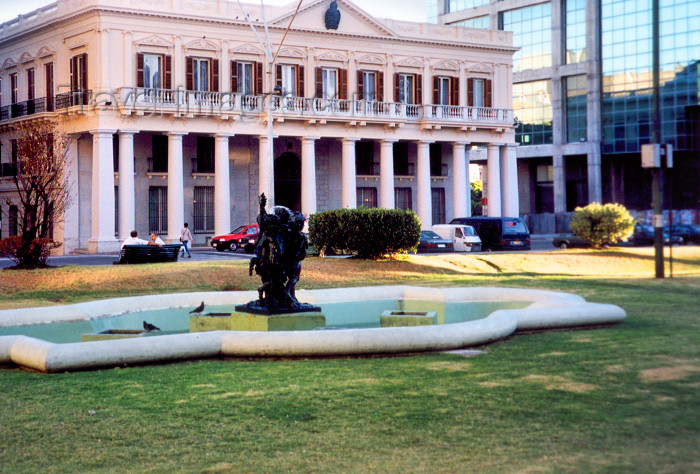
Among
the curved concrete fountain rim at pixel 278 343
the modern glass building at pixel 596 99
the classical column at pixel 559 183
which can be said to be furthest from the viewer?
the classical column at pixel 559 183

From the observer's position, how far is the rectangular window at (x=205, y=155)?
45.6 meters

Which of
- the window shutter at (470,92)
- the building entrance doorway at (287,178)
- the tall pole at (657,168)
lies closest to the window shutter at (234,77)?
the building entrance doorway at (287,178)

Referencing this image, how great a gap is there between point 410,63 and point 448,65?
267 centimetres

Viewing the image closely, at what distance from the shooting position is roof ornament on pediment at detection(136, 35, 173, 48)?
135 feet

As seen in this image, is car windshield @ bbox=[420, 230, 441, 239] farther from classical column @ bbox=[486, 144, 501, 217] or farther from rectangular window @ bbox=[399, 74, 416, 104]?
rectangular window @ bbox=[399, 74, 416, 104]

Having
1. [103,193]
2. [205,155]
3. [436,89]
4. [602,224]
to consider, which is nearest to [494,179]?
[436,89]

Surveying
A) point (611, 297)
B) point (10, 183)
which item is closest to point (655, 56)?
point (611, 297)

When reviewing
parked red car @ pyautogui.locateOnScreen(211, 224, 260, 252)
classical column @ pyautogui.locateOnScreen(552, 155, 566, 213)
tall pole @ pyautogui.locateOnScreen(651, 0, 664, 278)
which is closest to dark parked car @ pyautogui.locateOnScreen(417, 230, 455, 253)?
parked red car @ pyautogui.locateOnScreen(211, 224, 260, 252)

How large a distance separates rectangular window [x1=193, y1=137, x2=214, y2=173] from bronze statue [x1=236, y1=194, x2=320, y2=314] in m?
33.9

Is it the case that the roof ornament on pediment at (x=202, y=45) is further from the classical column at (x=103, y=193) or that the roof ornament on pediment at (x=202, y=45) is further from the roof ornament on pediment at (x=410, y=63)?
the roof ornament on pediment at (x=410, y=63)

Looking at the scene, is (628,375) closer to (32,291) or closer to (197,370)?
(197,370)

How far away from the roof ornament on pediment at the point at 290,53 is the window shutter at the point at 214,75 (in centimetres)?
374

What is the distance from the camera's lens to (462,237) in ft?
137

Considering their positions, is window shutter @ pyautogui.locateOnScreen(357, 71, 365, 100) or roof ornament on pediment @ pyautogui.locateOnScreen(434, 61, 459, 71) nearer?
window shutter @ pyautogui.locateOnScreen(357, 71, 365, 100)
